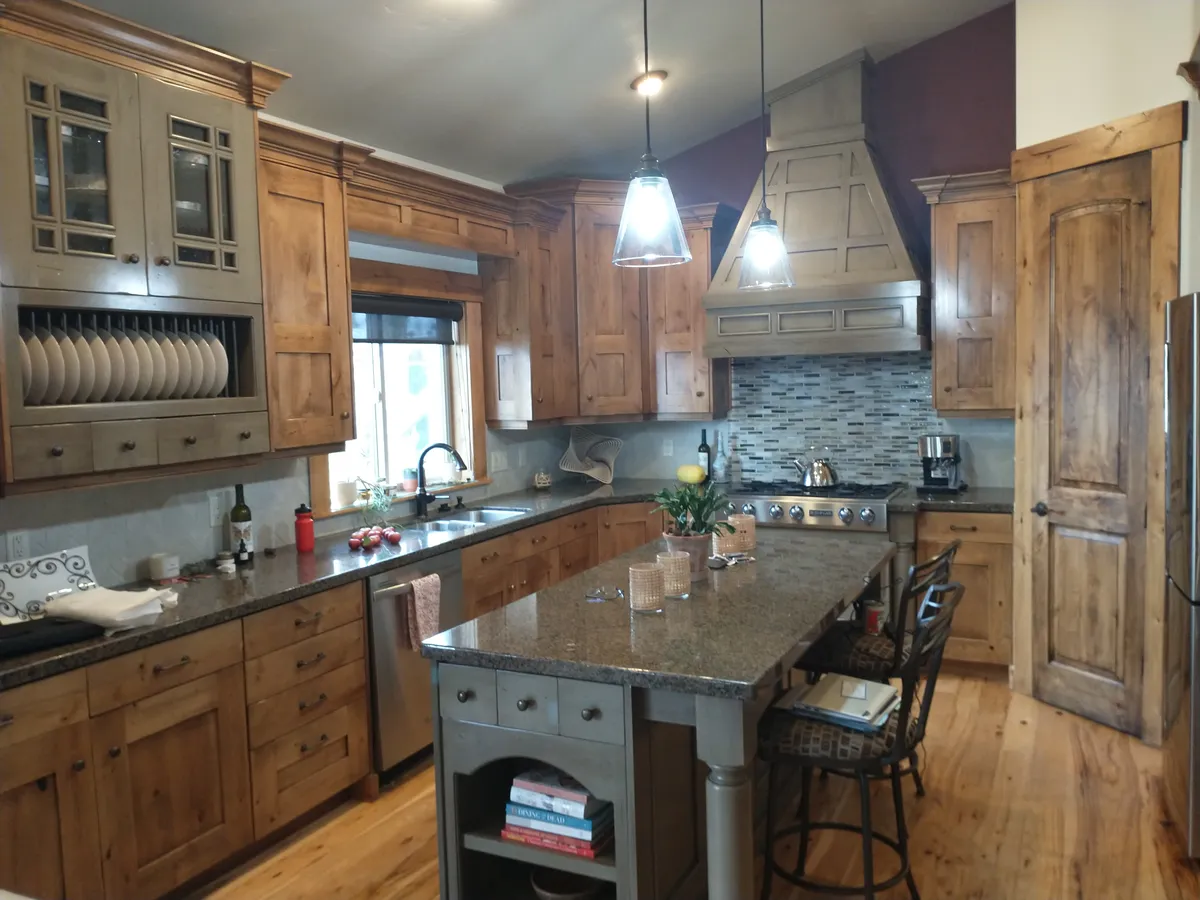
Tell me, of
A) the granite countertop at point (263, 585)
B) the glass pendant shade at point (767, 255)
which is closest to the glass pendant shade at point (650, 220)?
the glass pendant shade at point (767, 255)

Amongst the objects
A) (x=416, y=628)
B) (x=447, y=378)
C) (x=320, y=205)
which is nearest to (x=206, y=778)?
(x=416, y=628)

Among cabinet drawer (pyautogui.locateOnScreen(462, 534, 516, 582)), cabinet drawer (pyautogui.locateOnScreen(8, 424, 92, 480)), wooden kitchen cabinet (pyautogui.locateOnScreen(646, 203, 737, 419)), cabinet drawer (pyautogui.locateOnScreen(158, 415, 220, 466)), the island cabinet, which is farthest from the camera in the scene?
wooden kitchen cabinet (pyautogui.locateOnScreen(646, 203, 737, 419))

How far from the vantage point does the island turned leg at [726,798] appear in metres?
1.99

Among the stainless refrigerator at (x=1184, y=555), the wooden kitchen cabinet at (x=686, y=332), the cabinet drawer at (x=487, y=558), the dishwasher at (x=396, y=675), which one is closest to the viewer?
the stainless refrigerator at (x=1184, y=555)

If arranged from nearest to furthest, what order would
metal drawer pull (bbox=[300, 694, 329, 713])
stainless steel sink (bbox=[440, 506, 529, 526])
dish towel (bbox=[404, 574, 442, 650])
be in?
metal drawer pull (bbox=[300, 694, 329, 713]) < dish towel (bbox=[404, 574, 442, 650]) < stainless steel sink (bbox=[440, 506, 529, 526])

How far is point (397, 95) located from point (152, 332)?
161 centimetres

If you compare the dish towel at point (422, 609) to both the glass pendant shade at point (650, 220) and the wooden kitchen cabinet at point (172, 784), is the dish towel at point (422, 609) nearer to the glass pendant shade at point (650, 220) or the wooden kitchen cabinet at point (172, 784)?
the wooden kitchen cabinet at point (172, 784)

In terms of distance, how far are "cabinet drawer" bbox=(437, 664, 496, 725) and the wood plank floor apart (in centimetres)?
81

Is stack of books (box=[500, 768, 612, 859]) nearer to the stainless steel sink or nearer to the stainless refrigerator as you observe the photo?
the stainless refrigerator

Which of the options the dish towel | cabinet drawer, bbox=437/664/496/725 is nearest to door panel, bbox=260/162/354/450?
the dish towel

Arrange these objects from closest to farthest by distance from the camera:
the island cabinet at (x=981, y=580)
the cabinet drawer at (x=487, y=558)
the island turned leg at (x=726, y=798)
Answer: the island turned leg at (x=726, y=798), the cabinet drawer at (x=487, y=558), the island cabinet at (x=981, y=580)

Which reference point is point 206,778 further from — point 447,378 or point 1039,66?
point 1039,66

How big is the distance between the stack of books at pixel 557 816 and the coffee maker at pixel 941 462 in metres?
3.20

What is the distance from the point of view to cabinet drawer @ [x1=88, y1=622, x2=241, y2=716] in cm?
240
